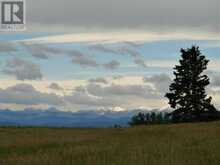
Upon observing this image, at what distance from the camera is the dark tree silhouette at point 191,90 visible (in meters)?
73.6

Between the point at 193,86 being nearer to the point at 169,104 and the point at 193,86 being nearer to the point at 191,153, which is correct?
the point at 169,104

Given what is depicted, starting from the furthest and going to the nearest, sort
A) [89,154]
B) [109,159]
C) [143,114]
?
[143,114]
[89,154]
[109,159]

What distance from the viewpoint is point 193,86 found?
7475 centimetres

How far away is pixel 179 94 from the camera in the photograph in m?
75.4

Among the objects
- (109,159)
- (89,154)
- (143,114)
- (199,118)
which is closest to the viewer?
(109,159)

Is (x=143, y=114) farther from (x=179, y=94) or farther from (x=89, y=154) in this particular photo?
(x=89, y=154)

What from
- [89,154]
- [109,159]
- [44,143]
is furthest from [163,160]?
[44,143]

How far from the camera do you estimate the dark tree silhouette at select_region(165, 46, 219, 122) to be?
73.6 metres

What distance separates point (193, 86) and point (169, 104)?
3.80 meters

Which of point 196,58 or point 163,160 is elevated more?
point 196,58

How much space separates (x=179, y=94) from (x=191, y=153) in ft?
189

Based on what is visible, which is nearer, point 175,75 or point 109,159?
point 109,159

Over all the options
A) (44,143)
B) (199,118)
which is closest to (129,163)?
(44,143)

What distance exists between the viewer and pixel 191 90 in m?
74.8
